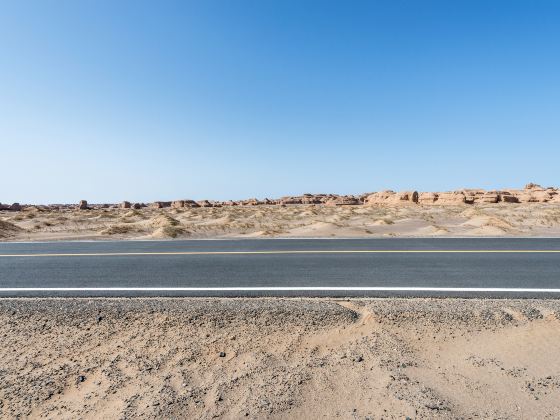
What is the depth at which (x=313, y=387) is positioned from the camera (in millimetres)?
3141

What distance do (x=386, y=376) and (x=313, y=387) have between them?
0.78 metres

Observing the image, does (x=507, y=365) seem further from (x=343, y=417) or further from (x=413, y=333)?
(x=343, y=417)

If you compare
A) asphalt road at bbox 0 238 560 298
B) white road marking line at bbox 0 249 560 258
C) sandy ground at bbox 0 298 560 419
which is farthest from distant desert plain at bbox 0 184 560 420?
white road marking line at bbox 0 249 560 258

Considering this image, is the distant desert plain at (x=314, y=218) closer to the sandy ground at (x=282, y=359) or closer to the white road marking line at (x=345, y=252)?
the white road marking line at (x=345, y=252)

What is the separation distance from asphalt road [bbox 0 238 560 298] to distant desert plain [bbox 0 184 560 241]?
4.34 meters

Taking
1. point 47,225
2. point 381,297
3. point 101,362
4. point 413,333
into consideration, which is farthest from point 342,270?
point 47,225

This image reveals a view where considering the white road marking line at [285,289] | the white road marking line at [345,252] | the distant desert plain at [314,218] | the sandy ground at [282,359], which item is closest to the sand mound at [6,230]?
the distant desert plain at [314,218]

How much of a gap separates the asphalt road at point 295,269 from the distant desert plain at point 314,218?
4.34m

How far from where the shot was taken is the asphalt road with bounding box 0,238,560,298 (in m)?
5.97

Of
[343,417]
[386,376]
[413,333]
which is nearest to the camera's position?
[343,417]

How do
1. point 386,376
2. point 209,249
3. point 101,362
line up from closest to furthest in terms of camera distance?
point 386,376 < point 101,362 < point 209,249

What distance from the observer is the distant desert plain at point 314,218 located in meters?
18.0

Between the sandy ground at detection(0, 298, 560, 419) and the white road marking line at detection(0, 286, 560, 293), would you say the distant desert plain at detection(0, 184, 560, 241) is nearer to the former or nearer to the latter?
the white road marking line at detection(0, 286, 560, 293)

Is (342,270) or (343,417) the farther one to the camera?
(342,270)
